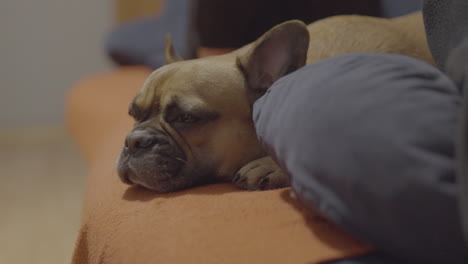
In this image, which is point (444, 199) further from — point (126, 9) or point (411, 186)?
point (126, 9)

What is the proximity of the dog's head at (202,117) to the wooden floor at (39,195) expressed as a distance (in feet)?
3.16

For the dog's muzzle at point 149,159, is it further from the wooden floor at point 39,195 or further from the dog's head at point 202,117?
the wooden floor at point 39,195

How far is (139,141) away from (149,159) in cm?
5

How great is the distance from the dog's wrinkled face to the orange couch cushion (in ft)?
0.15

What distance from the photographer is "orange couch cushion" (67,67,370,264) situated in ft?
2.79

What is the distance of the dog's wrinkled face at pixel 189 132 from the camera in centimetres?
125

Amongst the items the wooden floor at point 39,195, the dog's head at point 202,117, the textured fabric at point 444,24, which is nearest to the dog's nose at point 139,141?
the dog's head at point 202,117

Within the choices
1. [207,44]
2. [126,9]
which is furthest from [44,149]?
[207,44]

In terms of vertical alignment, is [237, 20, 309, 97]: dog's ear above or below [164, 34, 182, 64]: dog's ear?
above

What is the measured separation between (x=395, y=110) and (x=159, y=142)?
2.04 ft

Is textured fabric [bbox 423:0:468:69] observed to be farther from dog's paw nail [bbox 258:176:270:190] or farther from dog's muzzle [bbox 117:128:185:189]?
dog's muzzle [bbox 117:128:185:189]

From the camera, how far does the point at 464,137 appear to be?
690 millimetres

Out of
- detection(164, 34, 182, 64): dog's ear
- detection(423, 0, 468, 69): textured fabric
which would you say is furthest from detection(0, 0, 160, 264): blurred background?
detection(423, 0, 468, 69): textured fabric

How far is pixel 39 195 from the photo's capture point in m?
2.90
